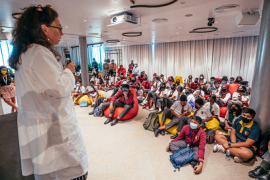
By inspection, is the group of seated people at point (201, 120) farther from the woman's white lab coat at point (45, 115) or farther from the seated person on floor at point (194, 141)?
the woman's white lab coat at point (45, 115)

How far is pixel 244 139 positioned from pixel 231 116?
1.04 metres

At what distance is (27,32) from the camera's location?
2.83ft

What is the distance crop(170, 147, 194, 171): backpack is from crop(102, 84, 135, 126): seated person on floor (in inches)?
85.3

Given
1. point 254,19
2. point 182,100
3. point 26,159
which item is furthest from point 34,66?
point 254,19

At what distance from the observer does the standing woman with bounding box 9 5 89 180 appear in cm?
83

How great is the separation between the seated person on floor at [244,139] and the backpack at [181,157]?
73 centimetres

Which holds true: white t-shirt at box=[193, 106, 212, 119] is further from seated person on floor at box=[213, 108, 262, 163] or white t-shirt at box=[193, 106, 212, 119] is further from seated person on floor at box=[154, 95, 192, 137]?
seated person on floor at box=[213, 108, 262, 163]

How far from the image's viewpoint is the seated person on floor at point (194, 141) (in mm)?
Answer: 2636

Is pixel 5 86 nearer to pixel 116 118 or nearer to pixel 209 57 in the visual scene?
pixel 116 118

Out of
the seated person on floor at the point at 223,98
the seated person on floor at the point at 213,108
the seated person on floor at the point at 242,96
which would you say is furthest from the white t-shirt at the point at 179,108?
the seated person on floor at the point at 242,96

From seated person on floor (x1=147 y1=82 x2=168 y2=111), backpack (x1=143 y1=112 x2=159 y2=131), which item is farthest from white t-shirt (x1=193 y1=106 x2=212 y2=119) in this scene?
seated person on floor (x1=147 y1=82 x2=168 y2=111)

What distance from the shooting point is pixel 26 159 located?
0.94m

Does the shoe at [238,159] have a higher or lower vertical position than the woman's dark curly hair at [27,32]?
lower

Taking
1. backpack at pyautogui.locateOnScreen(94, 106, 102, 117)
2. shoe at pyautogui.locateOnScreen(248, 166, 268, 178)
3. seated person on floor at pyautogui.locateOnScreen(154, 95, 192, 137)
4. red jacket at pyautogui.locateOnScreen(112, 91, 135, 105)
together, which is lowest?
shoe at pyautogui.locateOnScreen(248, 166, 268, 178)
